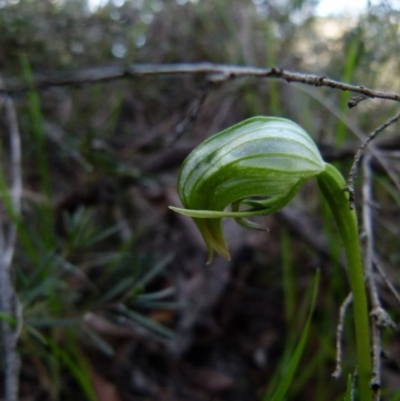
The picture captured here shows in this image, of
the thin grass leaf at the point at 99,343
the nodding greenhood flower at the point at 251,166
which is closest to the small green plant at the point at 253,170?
the nodding greenhood flower at the point at 251,166

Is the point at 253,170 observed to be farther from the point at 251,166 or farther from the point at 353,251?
the point at 353,251

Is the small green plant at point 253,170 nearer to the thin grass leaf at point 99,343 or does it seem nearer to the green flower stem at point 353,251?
the green flower stem at point 353,251

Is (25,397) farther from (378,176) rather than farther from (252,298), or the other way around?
(378,176)

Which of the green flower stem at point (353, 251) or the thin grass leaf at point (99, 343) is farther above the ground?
the green flower stem at point (353, 251)

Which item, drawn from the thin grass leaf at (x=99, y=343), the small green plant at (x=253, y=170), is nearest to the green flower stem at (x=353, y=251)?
the small green plant at (x=253, y=170)

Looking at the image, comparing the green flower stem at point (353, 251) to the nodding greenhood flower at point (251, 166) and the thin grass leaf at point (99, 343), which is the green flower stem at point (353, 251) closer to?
the nodding greenhood flower at point (251, 166)

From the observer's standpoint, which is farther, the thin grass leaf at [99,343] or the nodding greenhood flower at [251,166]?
the thin grass leaf at [99,343]

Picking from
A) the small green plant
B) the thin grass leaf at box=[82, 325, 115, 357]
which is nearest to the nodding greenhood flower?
the small green plant

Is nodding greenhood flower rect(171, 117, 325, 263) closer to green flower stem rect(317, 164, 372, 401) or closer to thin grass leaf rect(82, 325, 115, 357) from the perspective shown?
green flower stem rect(317, 164, 372, 401)
